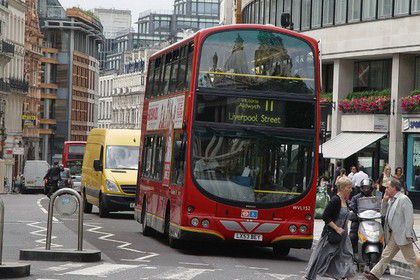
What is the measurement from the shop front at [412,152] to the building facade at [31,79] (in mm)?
72650

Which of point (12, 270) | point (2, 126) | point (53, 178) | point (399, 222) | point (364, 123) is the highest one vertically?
point (2, 126)

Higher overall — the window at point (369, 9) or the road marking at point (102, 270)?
the window at point (369, 9)

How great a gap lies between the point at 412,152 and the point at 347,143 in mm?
4701

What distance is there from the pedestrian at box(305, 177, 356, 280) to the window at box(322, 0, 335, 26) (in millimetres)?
42789

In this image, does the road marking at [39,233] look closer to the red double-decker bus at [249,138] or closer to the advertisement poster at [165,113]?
the red double-decker bus at [249,138]

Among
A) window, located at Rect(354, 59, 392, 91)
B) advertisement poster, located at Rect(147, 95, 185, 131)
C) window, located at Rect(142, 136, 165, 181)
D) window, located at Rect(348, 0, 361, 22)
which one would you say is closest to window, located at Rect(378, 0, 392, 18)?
window, located at Rect(348, 0, 361, 22)

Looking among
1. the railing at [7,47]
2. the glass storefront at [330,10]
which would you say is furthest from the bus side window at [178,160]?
the railing at [7,47]

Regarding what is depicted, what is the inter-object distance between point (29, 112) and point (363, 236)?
107033mm

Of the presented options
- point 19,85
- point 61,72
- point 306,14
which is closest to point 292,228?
point 306,14

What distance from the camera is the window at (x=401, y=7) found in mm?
54531

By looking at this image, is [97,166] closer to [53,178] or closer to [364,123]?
[53,178]

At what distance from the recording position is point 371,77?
59719 mm

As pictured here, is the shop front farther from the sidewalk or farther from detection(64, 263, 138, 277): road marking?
detection(64, 263, 138, 277): road marking

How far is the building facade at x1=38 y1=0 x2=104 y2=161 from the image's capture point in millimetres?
163875
